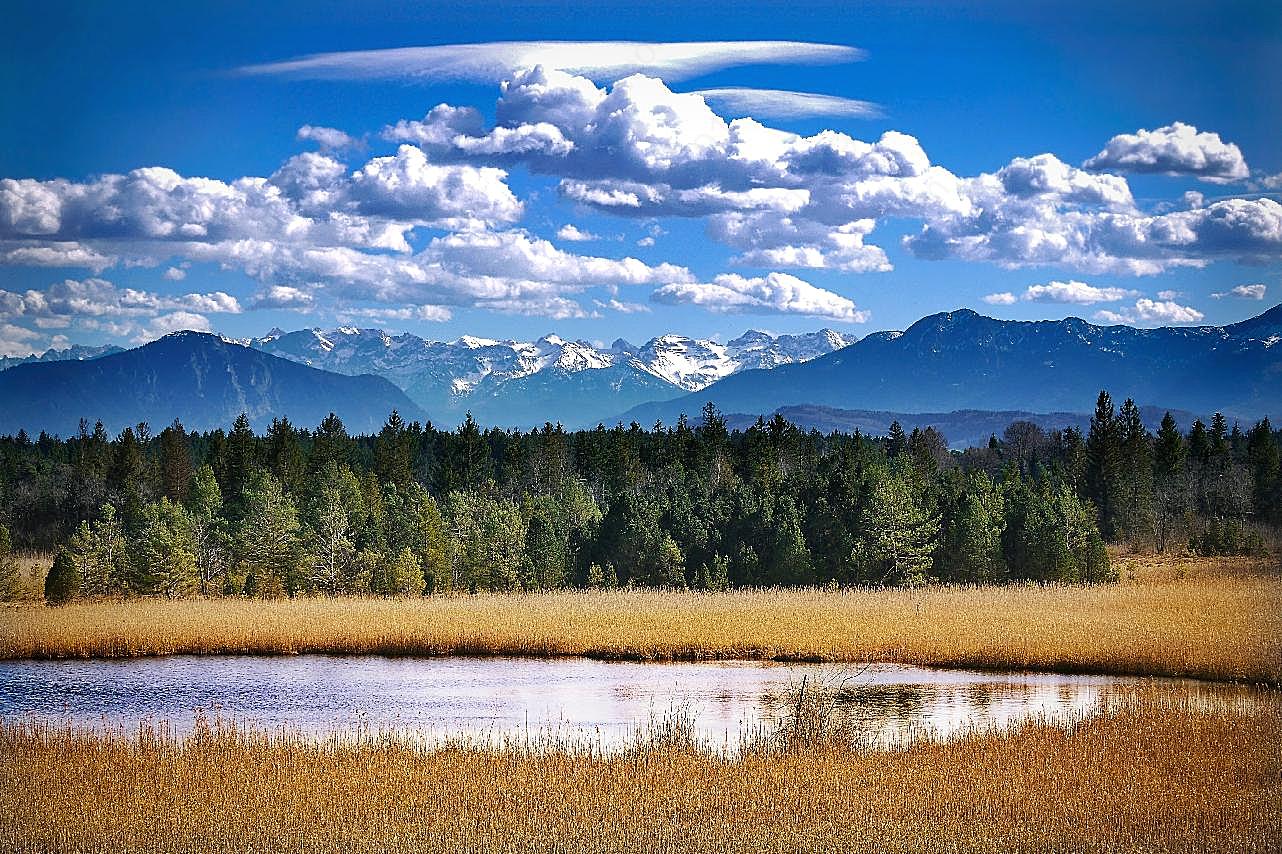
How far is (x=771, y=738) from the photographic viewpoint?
27172mm

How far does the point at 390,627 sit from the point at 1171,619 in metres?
29.8

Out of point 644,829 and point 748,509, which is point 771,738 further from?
point 748,509

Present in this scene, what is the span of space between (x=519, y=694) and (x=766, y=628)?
1440cm

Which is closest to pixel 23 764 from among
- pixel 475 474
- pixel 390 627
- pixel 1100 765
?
pixel 1100 765

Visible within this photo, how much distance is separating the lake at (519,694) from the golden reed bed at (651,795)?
307 cm

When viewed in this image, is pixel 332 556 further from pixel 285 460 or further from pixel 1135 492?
pixel 1135 492

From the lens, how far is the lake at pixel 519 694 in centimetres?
3109

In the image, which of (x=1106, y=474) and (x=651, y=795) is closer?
(x=651, y=795)

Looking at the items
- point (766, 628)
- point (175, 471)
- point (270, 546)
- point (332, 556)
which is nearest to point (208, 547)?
point (270, 546)

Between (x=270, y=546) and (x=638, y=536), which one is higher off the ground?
(x=638, y=536)

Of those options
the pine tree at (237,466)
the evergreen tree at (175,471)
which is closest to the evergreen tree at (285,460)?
the pine tree at (237,466)

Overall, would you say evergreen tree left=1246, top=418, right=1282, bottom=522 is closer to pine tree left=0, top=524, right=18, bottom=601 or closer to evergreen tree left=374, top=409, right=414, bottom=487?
evergreen tree left=374, top=409, right=414, bottom=487

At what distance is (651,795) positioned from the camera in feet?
72.4

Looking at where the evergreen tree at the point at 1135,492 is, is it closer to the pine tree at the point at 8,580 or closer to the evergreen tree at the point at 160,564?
the evergreen tree at the point at 160,564
